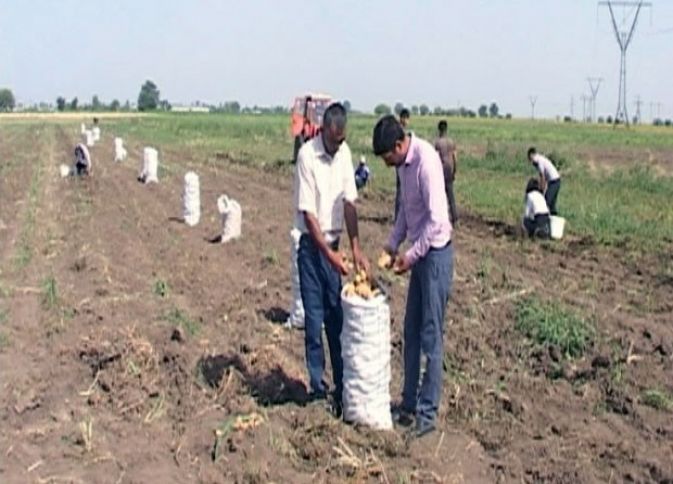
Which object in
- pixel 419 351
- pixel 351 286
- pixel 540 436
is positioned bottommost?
pixel 540 436

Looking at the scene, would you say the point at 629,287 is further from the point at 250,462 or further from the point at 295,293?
the point at 250,462

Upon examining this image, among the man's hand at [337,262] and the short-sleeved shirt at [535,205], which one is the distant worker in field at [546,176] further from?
the man's hand at [337,262]

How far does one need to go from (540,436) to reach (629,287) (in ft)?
17.6

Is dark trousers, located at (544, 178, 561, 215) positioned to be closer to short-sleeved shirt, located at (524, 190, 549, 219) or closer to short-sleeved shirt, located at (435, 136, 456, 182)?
short-sleeved shirt, located at (524, 190, 549, 219)

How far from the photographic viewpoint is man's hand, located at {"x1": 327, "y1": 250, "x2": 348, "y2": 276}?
20.1ft

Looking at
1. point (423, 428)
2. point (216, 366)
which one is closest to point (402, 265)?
point (423, 428)

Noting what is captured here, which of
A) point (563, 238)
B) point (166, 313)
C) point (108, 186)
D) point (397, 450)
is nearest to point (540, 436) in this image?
point (397, 450)

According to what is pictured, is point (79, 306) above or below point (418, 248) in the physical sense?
below

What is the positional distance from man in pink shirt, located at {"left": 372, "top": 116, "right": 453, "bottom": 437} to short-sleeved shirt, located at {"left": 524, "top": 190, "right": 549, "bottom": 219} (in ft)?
27.9

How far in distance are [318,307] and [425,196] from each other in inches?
40.3

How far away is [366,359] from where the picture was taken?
604 cm

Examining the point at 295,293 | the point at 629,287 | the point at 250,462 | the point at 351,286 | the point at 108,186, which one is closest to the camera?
the point at 250,462

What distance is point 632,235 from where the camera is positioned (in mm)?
15641

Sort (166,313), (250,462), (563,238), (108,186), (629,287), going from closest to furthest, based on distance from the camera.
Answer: (250,462) → (166,313) → (629,287) → (563,238) → (108,186)
